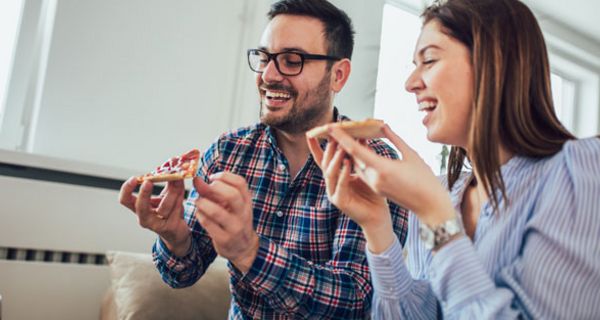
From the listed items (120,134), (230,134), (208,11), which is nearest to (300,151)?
(230,134)

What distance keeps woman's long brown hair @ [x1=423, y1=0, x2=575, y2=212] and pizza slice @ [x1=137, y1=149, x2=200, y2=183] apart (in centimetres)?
64

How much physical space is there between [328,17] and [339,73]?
0.64 ft

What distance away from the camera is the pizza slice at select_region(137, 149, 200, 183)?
4.03ft

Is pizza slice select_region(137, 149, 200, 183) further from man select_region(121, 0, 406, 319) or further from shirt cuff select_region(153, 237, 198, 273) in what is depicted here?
shirt cuff select_region(153, 237, 198, 273)

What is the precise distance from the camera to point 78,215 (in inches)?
83.9

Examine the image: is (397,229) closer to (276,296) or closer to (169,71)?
(276,296)

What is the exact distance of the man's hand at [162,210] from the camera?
49.7 inches

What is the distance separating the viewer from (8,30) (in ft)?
7.84

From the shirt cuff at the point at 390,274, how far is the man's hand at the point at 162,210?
0.51 m

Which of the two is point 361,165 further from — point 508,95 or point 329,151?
point 508,95

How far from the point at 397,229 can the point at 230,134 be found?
605 mm

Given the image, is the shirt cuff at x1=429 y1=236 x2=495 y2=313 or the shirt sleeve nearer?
the shirt cuff at x1=429 y1=236 x2=495 y2=313

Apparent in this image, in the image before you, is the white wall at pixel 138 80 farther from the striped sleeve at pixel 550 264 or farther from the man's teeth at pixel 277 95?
the striped sleeve at pixel 550 264

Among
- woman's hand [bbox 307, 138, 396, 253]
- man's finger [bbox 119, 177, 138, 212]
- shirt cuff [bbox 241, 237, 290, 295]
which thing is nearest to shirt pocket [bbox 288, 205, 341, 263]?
shirt cuff [bbox 241, 237, 290, 295]
